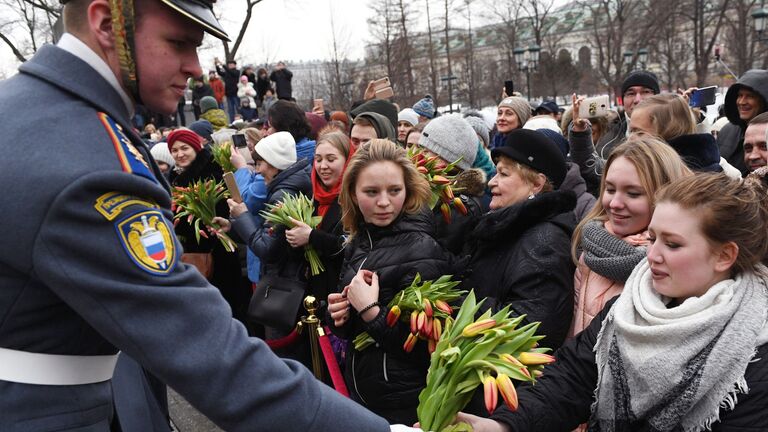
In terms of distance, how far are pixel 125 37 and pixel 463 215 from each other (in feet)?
8.81

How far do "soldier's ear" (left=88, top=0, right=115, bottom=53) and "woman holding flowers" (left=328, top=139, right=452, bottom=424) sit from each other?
5.59ft

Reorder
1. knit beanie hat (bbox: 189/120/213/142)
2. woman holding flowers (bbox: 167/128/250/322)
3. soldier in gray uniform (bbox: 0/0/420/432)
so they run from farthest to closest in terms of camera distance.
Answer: knit beanie hat (bbox: 189/120/213/142)
woman holding flowers (bbox: 167/128/250/322)
soldier in gray uniform (bbox: 0/0/420/432)

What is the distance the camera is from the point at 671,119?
382cm

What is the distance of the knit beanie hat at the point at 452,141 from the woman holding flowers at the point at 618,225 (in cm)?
167

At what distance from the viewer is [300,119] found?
18.5ft

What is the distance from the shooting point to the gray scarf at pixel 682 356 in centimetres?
173

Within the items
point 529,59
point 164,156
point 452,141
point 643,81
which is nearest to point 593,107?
point 643,81

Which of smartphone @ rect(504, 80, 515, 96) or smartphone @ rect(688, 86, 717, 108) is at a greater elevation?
smartphone @ rect(504, 80, 515, 96)

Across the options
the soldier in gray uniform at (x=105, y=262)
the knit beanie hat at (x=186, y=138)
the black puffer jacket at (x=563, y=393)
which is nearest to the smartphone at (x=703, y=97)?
the black puffer jacket at (x=563, y=393)

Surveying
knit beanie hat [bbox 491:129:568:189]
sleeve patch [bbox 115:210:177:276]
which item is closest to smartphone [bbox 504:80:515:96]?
knit beanie hat [bbox 491:129:568:189]

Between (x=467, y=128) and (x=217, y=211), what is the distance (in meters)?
2.47

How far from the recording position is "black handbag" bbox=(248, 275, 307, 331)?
390 centimetres

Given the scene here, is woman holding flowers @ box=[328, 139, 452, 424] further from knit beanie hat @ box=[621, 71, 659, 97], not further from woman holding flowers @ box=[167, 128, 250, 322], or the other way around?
knit beanie hat @ box=[621, 71, 659, 97]

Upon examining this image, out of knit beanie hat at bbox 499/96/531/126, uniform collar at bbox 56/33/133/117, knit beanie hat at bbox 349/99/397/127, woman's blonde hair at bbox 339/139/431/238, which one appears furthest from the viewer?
knit beanie hat at bbox 349/99/397/127
